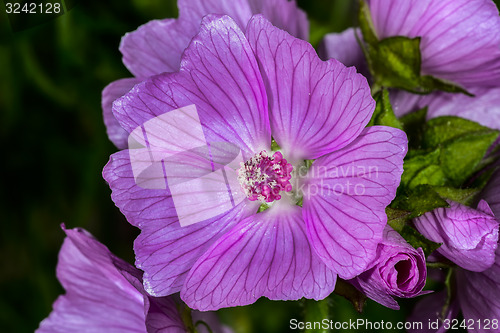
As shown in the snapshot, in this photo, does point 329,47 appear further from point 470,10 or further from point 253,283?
point 253,283

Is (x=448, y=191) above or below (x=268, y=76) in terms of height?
below

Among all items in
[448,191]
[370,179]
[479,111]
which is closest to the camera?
[370,179]

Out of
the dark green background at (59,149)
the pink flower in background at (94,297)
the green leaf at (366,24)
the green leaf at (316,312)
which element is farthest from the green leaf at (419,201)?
the dark green background at (59,149)

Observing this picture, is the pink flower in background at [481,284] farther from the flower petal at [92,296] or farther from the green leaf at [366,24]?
the flower petal at [92,296]

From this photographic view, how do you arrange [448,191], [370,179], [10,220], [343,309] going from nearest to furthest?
[370,179], [448,191], [343,309], [10,220]

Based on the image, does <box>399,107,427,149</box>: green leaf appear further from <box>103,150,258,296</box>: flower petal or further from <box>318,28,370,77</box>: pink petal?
<box>103,150,258,296</box>: flower petal

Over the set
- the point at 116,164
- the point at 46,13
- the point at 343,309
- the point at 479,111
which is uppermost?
the point at 46,13

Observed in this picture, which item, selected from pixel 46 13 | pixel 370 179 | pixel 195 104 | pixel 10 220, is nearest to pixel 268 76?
pixel 195 104

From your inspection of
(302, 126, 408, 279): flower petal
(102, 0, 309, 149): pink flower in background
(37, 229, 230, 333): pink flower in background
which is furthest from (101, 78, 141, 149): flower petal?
(302, 126, 408, 279): flower petal
